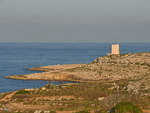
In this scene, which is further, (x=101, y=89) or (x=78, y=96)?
(x=101, y=89)

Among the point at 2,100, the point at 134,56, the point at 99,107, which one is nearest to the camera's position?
the point at 99,107

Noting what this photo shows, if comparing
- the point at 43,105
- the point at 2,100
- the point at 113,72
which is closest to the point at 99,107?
the point at 43,105

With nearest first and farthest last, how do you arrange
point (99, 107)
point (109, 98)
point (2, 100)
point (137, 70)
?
1. point (99, 107)
2. point (109, 98)
3. point (2, 100)
4. point (137, 70)

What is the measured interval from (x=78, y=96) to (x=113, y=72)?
5568 cm

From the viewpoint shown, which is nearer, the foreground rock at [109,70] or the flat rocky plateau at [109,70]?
the flat rocky plateau at [109,70]

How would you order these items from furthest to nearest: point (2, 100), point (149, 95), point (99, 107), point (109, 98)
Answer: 1. point (2, 100)
2. point (149, 95)
3. point (109, 98)
4. point (99, 107)

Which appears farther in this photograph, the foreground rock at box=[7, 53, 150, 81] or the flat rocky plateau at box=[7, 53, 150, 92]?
the foreground rock at box=[7, 53, 150, 81]

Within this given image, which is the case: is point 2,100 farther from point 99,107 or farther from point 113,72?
point 113,72

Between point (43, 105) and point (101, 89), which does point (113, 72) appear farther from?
point (43, 105)

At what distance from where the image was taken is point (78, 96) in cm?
5022

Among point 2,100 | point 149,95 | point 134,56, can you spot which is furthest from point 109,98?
point 134,56

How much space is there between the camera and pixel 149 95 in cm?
4809

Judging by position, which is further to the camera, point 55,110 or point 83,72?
point 83,72

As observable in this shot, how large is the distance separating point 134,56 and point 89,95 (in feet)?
218
